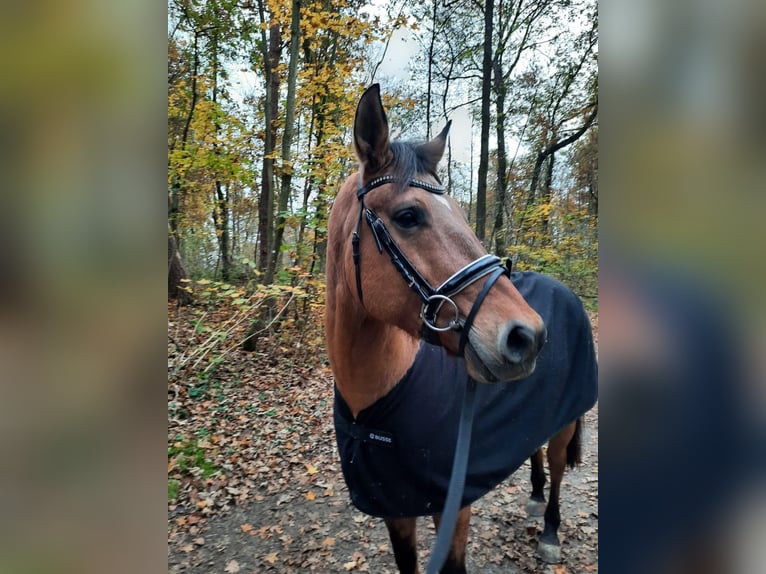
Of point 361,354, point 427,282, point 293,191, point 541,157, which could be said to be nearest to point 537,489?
point 361,354

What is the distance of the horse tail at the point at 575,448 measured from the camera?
3564mm

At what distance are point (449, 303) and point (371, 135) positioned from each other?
932 mm

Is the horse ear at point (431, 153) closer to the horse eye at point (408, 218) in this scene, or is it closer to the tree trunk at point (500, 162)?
the horse eye at point (408, 218)

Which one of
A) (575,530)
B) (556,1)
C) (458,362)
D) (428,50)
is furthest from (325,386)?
(556,1)

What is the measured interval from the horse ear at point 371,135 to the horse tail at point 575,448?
10.4ft

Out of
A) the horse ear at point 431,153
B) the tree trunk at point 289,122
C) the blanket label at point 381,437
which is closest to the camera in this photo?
the horse ear at point 431,153

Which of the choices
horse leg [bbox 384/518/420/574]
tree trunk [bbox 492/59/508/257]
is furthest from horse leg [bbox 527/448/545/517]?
tree trunk [bbox 492/59/508/257]

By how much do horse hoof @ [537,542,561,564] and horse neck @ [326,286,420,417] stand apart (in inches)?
98.5

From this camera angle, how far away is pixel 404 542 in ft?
7.93

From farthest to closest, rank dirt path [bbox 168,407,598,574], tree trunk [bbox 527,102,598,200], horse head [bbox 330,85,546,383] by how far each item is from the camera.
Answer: tree trunk [bbox 527,102,598,200]
dirt path [bbox 168,407,598,574]
horse head [bbox 330,85,546,383]

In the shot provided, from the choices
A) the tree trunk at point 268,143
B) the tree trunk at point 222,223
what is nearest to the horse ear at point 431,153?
the tree trunk at point 268,143

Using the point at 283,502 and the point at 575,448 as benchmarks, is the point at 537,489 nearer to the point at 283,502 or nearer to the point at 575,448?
the point at 575,448

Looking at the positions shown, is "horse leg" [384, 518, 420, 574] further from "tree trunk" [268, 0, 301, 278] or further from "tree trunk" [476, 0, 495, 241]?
"tree trunk" [476, 0, 495, 241]

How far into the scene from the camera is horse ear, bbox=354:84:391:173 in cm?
179
